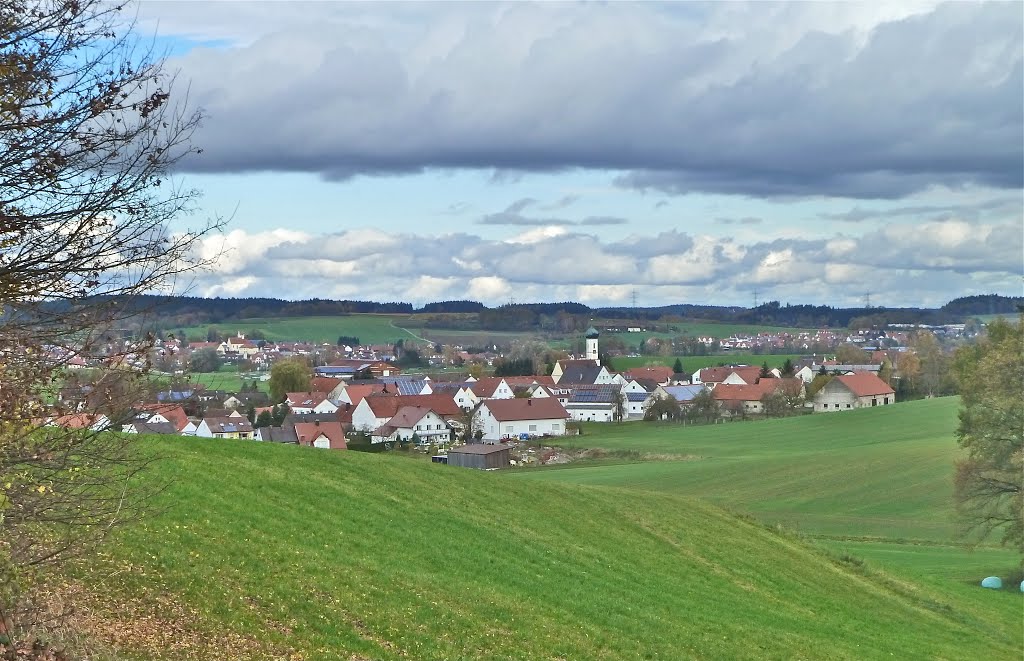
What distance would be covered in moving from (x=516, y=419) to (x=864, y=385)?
58.6 m

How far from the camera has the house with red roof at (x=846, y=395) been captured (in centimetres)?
15738

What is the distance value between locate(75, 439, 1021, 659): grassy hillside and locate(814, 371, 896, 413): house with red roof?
120 metres

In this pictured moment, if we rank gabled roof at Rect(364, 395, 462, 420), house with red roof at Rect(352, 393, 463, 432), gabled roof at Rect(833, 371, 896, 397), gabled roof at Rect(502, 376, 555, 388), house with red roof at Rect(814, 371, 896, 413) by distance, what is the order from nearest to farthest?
house with red roof at Rect(352, 393, 463, 432)
gabled roof at Rect(364, 395, 462, 420)
house with red roof at Rect(814, 371, 896, 413)
gabled roof at Rect(833, 371, 896, 397)
gabled roof at Rect(502, 376, 555, 388)

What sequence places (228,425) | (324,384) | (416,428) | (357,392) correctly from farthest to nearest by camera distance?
1. (324,384)
2. (357,392)
3. (416,428)
4. (228,425)

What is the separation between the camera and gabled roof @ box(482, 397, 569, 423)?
135250 mm

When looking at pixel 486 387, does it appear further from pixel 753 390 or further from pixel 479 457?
pixel 479 457

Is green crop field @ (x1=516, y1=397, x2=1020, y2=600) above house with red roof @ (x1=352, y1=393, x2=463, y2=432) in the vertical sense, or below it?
below

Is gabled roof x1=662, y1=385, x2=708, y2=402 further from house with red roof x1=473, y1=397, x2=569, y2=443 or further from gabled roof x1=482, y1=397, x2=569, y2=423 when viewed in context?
house with red roof x1=473, y1=397, x2=569, y2=443

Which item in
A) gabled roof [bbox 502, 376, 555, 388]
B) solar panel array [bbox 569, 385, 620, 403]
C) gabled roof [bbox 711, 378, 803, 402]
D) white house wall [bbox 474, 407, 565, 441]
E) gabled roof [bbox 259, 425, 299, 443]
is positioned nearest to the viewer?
gabled roof [bbox 259, 425, 299, 443]

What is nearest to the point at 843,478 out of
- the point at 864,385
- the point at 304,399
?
the point at 304,399

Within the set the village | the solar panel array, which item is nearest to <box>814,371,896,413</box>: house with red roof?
the village

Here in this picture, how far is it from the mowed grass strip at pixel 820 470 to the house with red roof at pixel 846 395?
29094 millimetres

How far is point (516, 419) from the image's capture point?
442 ft

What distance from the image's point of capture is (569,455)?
350ft
